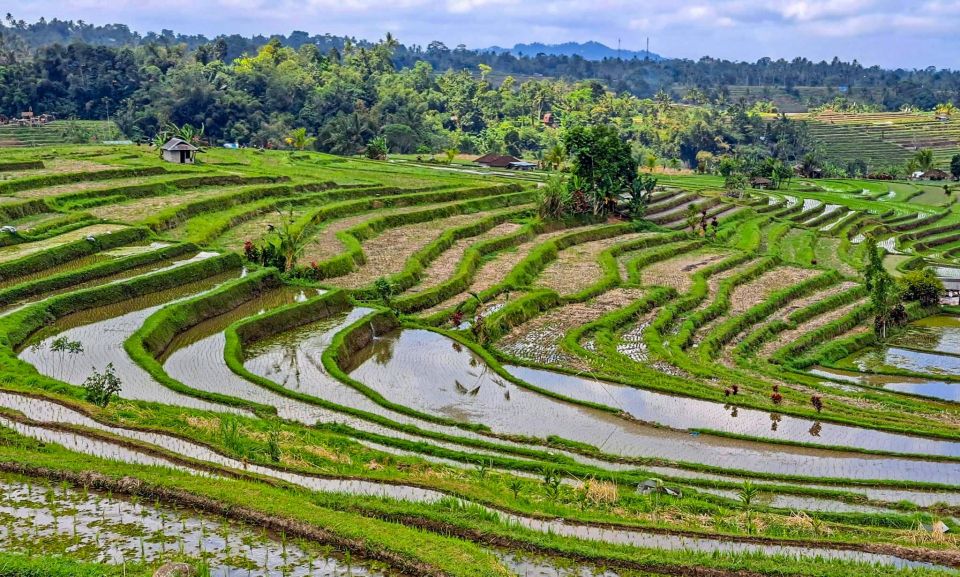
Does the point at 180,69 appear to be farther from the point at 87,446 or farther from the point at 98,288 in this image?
the point at 87,446

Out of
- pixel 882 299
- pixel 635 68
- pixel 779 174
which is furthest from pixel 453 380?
pixel 635 68

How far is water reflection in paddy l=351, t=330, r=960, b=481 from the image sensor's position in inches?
600

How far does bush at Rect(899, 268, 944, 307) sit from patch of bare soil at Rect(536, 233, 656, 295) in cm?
940

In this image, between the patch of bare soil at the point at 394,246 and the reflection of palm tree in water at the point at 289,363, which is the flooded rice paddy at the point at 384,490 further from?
the patch of bare soil at the point at 394,246

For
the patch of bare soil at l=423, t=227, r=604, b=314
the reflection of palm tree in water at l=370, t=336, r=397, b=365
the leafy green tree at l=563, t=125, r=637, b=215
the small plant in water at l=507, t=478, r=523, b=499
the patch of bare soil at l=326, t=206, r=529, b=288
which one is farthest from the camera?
the leafy green tree at l=563, t=125, r=637, b=215

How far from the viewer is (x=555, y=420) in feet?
54.9

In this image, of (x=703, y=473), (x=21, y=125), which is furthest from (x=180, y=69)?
(x=703, y=473)

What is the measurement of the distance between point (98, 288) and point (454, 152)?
39.0 metres

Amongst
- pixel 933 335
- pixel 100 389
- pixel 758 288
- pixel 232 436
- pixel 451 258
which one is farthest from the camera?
pixel 758 288

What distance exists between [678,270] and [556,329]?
30.4ft

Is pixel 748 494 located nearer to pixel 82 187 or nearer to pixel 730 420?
pixel 730 420

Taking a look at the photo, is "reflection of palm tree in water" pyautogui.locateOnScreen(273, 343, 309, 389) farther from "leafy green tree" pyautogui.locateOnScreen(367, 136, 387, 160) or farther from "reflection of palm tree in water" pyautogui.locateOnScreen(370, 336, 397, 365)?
"leafy green tree" pyautogui.locateOnScreen(367, 136, 387, 160)

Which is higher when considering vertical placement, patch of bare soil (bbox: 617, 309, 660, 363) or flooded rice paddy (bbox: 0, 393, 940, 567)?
flooded rice paddy (bbox: 0, 393, 940, 567)

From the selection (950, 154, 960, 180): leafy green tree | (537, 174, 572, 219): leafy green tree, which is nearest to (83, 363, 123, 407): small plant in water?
(537, 174, 572, 219): leafy green tree
